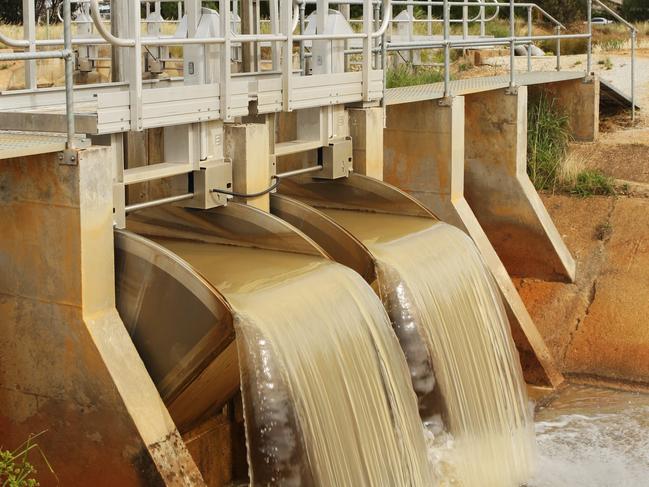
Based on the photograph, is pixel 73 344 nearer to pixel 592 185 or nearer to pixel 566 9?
pixel 592 185

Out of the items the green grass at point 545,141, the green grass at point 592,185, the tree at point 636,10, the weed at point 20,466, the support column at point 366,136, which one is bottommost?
the weed at point 20,466

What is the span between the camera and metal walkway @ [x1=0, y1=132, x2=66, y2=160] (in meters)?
7.15

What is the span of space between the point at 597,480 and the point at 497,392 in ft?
3.67

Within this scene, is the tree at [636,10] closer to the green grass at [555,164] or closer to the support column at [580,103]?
the support column at [580,103]

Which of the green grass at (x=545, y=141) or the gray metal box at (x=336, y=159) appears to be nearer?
the gray metal box at (x=336, y=159)

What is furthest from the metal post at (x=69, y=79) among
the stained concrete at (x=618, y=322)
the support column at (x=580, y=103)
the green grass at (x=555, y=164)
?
the support column at (x=580, y=103)

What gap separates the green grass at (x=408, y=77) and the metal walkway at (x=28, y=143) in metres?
8.11

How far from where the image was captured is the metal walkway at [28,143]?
7152 mm

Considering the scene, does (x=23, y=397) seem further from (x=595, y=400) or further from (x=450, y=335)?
(x=595, y=400)

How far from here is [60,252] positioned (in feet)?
25.0

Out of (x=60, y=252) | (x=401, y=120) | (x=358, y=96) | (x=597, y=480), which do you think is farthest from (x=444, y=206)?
(x=60, y=252)

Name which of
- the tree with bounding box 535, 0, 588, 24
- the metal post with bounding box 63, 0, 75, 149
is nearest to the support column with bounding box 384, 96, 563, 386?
the metal post with bounding box 63, 0, 75, 149

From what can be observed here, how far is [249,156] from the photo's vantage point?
9.69m

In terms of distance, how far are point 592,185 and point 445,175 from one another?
288 cm
